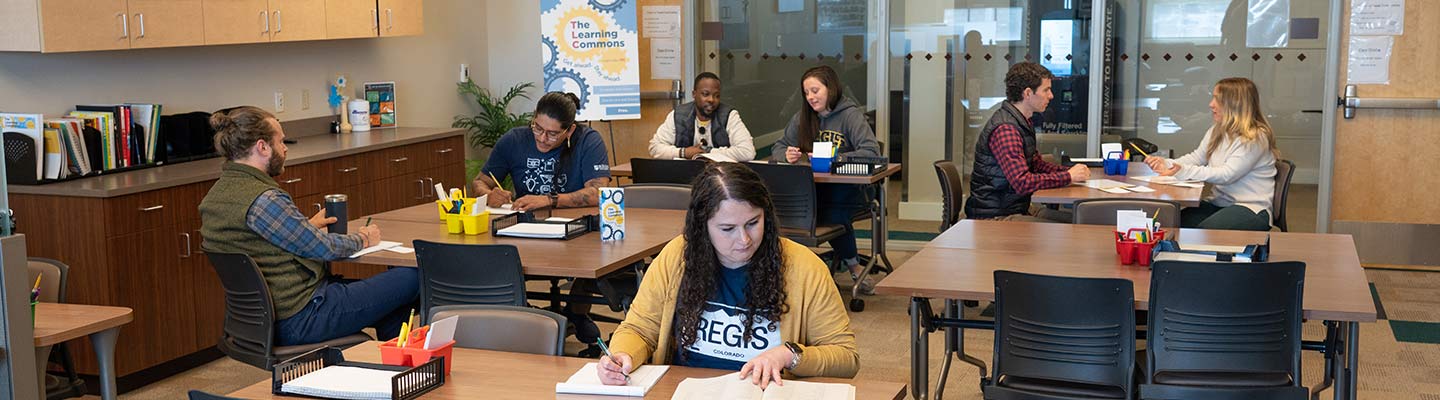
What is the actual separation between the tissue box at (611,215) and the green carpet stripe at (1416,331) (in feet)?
12.3

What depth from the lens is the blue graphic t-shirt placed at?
3154 millimetres

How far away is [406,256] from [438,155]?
3319 millimetres

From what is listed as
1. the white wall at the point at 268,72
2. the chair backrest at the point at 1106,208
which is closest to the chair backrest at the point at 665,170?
the chair backrest at the point at 1106,208

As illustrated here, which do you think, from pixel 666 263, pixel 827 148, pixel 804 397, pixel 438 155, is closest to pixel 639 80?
pixel 438 155

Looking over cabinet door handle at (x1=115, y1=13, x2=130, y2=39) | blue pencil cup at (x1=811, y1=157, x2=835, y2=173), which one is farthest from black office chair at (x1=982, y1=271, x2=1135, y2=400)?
cabinet door handle at (x1=115, y1=13, x2=130, y2=39)

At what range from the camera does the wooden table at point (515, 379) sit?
2812 mm

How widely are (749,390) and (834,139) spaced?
4.35 metres

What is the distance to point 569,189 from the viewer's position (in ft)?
19.4

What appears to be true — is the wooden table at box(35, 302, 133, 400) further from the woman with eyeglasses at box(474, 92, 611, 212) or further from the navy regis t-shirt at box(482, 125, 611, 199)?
the navy regis t-shirt at box(482, 125, 611, 199)

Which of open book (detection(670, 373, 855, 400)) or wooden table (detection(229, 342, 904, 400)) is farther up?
open book (detection(670, 373, 855, 400))

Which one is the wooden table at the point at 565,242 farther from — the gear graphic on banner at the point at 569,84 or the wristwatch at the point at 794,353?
the gear graphic on banner at the point at 569,84

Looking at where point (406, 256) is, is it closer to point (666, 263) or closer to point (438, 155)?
point (666, 263)

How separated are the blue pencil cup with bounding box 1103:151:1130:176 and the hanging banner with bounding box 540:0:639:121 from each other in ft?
9.88

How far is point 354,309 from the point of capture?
439 cm
